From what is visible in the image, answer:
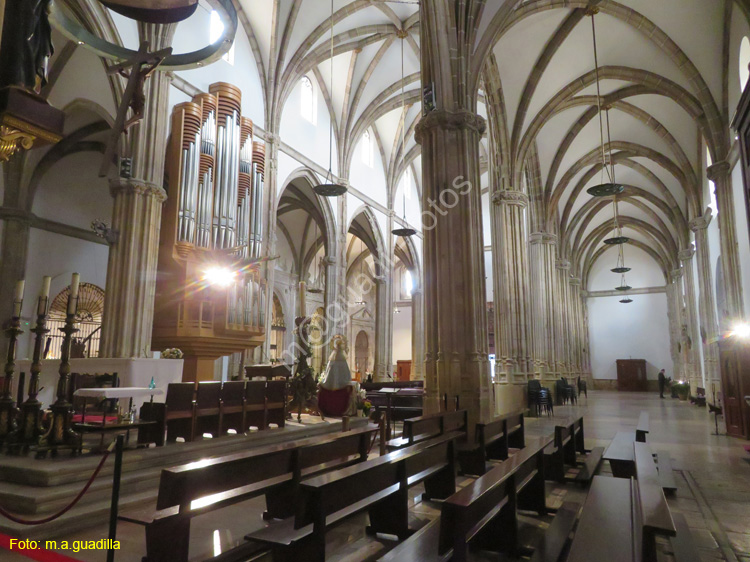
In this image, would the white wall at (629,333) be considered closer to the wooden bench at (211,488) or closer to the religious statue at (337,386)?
the religious statue at (337,386)

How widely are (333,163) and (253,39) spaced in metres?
4.82

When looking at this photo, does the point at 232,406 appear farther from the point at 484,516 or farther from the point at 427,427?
the point at 484,516

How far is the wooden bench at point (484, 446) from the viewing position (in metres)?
4.75

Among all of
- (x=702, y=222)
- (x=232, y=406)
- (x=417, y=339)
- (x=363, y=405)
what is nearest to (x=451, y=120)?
(x=363, y=405)

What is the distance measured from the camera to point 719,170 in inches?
477

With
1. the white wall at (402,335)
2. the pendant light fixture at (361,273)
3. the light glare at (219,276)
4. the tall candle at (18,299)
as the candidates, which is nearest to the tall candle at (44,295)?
the tall candle at (18,299)

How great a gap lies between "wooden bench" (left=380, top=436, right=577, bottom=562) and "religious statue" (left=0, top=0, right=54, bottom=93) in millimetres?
2794

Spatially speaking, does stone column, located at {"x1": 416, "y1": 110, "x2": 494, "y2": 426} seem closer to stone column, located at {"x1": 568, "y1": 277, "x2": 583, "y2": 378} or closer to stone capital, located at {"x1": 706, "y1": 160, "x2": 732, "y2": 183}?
stone capital, located at {"x1": 706, "y1": 160, "x2": 732, "y2": 183}

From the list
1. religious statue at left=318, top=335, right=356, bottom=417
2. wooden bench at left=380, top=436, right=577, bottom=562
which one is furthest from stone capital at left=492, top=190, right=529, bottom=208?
wooden bench at left=380, top=436, right=577, bottom=562

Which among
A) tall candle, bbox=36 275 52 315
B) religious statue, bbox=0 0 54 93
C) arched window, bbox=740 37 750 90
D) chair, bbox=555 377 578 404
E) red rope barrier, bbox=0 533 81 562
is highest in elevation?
arched window, bbox=740 37 750 90

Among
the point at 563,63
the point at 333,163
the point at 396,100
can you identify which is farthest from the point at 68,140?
the point at 563,63

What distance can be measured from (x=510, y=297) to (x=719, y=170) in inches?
230

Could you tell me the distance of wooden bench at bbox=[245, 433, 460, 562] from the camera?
2.41 metres

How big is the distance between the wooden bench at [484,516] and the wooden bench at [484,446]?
88 centimetres
